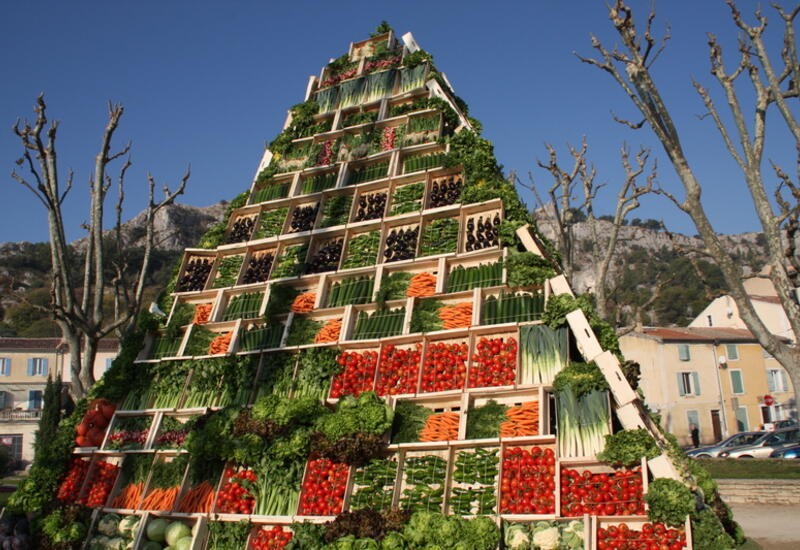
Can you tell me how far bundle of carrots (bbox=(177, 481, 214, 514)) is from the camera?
9.29m

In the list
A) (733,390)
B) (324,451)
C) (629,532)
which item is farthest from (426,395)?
(733,390)

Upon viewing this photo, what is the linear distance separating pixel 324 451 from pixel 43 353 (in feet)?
166

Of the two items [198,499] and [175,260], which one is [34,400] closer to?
[175,260]

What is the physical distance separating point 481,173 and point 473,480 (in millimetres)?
5525

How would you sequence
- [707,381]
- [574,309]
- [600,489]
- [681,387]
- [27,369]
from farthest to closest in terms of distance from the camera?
1. [27,369]
2. [707,381]
3. [681,387]
4. [574,309]
5. [600,489]

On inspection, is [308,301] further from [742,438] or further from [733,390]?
[733,390]

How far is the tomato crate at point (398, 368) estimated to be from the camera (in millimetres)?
9398

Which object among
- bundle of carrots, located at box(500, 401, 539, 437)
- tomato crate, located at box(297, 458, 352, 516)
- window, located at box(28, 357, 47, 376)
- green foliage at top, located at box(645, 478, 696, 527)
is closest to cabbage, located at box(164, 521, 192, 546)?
tomato crate, located at box(297, 458, 352, 516)

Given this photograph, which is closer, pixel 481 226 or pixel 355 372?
pixel 355 372

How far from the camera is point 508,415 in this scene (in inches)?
333

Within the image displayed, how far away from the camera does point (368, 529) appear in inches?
302

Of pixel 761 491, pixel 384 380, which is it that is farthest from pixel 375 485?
pixel 761 491

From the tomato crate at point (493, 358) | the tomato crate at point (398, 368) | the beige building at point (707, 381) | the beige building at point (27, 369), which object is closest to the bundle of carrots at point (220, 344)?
the tomato crate at point (398, 368)

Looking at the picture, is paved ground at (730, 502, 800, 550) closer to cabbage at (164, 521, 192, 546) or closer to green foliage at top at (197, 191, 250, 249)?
cabbage at (164, 521, 192, 546)
